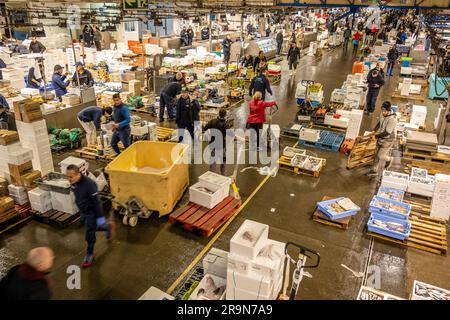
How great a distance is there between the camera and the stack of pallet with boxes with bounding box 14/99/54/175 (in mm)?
7377

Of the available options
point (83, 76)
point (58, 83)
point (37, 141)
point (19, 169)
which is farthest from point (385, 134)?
point (58, 83)

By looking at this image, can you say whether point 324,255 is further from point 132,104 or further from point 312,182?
point 132,104

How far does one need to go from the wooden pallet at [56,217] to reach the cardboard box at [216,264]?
10.9 ft

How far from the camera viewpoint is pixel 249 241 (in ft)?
14.9

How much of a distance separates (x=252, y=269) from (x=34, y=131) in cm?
581

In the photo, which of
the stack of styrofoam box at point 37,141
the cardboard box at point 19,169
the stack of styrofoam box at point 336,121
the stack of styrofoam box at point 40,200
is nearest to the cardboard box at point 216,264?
the stack of styrofoam box at point 40,200

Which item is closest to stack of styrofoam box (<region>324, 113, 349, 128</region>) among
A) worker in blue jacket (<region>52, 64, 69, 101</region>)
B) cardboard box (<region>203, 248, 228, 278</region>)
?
cardboard box (<region>203, 248, 228, 278</region>)

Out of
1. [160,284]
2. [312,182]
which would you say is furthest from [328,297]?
[312,182]

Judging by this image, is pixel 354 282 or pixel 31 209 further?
pixel 31 209

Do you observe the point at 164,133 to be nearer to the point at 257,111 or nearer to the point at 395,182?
the point at 257,111
